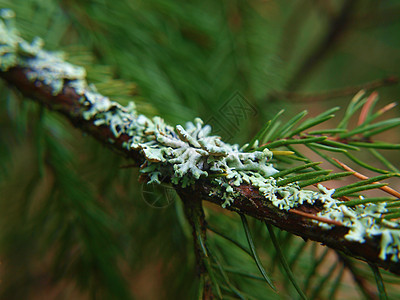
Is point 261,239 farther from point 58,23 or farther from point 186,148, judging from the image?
point 58,23

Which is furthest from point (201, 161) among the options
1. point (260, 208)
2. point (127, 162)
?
point (127, 162)

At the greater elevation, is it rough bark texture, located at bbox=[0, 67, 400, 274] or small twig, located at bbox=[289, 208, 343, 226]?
small twig, located at bbox=[289, 208, 343, 226]

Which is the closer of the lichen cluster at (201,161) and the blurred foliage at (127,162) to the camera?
the lichen cluster at (201,161)

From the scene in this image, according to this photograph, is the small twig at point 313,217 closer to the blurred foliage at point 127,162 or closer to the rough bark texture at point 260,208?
the rough bark texture at point 260,208

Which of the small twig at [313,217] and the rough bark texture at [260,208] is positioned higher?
the small twig at [313,217]

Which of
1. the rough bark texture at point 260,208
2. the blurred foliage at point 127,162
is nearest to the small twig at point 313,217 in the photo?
the rough bark texture at point 260,208

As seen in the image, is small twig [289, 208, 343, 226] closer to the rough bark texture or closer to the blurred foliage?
the rough bark texture

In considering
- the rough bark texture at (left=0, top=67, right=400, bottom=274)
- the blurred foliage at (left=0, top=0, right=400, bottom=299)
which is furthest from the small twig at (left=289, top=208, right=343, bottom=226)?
the blurred foliage at (left=0, top=0, right=400, bottom=299)

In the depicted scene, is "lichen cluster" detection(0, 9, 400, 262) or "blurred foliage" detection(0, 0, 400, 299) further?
"blurred foliage" detection(0, 0, 400, 299)
